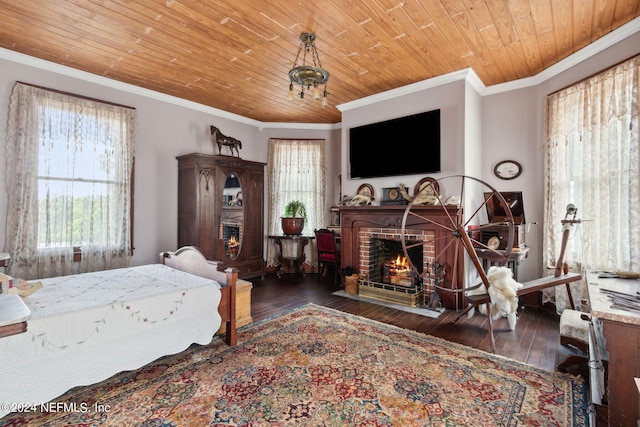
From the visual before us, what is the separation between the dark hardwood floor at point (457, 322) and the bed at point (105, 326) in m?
0.92

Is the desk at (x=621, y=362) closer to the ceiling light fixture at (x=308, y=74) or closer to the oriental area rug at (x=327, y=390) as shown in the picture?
the oriental area rug at (x=327, y=390)

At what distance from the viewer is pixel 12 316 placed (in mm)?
1509

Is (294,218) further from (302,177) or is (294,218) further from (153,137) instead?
(153,137)

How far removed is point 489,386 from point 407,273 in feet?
7.31

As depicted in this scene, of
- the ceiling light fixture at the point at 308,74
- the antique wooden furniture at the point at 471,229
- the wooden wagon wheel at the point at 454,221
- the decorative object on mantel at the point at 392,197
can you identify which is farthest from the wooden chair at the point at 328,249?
the ceiling light fixture at the point at 308,74

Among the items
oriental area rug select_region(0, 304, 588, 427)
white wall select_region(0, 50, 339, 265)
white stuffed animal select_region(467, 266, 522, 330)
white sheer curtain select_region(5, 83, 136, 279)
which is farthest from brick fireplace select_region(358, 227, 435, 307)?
white sheer curtain select_region(5, 83, 136, 279)

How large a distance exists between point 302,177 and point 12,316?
15.5ft

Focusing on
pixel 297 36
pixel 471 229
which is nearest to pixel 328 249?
pixel 471 229

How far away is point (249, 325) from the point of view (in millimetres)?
3164

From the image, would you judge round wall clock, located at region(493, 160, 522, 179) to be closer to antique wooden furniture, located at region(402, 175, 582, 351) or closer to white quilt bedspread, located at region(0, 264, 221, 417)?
antique wooden furniture, located at region(402, 175, 582, 351)

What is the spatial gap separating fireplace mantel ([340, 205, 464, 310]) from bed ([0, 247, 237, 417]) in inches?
85.8

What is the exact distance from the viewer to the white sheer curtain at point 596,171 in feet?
9.34

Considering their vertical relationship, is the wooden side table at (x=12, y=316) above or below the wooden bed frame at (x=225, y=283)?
above

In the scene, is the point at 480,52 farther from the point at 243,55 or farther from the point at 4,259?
the point at 4,259
